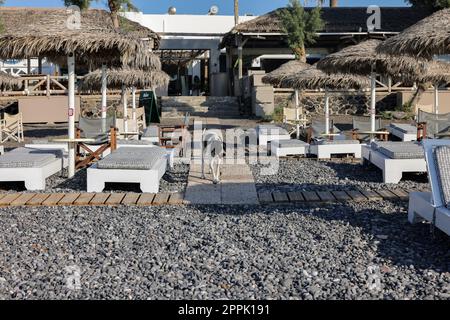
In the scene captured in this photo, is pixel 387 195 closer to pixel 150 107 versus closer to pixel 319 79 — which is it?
pixel 319 79

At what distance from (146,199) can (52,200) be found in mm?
988

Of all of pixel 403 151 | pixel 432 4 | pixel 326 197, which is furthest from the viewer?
pixel 432 4

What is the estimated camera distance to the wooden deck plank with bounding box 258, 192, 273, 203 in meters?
5.74

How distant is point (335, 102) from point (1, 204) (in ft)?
56.2

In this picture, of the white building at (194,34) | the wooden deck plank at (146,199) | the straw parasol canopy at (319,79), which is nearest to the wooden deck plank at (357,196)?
the wooden deck plank at (146,199)

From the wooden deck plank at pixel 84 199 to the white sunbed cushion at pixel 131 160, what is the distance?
61cm

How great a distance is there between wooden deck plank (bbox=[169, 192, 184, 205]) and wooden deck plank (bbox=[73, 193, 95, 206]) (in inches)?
34.1

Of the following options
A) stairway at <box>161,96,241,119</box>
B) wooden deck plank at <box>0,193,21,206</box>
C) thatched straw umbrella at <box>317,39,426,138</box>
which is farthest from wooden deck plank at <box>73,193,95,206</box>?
stairway at <box>161,96,241,119</box>

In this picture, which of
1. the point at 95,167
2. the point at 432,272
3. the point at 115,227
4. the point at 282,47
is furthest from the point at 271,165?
the point at 282,47

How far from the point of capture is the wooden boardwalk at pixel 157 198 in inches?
220

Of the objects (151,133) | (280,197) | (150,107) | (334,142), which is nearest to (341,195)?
(280,197)

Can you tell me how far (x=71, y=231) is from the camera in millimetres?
4652

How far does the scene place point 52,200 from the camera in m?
5.70
